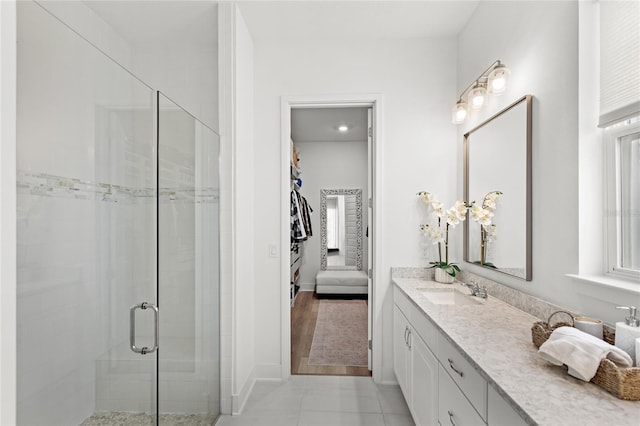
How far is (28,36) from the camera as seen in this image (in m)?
0.88

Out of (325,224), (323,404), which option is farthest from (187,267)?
(325,224)

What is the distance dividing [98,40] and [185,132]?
126cm

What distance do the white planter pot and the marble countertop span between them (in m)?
0.67

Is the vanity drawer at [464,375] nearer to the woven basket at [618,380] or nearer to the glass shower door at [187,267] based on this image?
the woven basket at [618,380]

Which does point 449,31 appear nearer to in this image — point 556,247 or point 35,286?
point 556,247

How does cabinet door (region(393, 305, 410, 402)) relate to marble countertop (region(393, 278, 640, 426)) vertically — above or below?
below

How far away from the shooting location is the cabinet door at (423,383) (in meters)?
1.51

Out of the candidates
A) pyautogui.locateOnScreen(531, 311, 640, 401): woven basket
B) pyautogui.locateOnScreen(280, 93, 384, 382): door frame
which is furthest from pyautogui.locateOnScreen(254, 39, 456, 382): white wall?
pyautogui.locateOnScreen(531, 311, 640, 401): woven basket

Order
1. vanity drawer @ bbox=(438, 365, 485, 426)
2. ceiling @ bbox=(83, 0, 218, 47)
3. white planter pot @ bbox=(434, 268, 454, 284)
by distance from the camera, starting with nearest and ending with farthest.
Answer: vanity drawer @ bbox=(438, 365, 485, 426), ceiling @ bbox=(83, 0, 218, 47), white planter pot @ bbox=(434, 268, 454, 284)

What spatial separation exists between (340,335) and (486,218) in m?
2.15

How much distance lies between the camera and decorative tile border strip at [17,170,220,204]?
907mm

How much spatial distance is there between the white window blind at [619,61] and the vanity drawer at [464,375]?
109 centimetres

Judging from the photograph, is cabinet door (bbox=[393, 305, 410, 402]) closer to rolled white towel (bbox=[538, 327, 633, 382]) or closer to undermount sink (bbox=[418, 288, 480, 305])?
undermount sink (bbox=[418, 288, 480, 305])

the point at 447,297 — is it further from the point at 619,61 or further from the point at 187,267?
the point at 187,267
